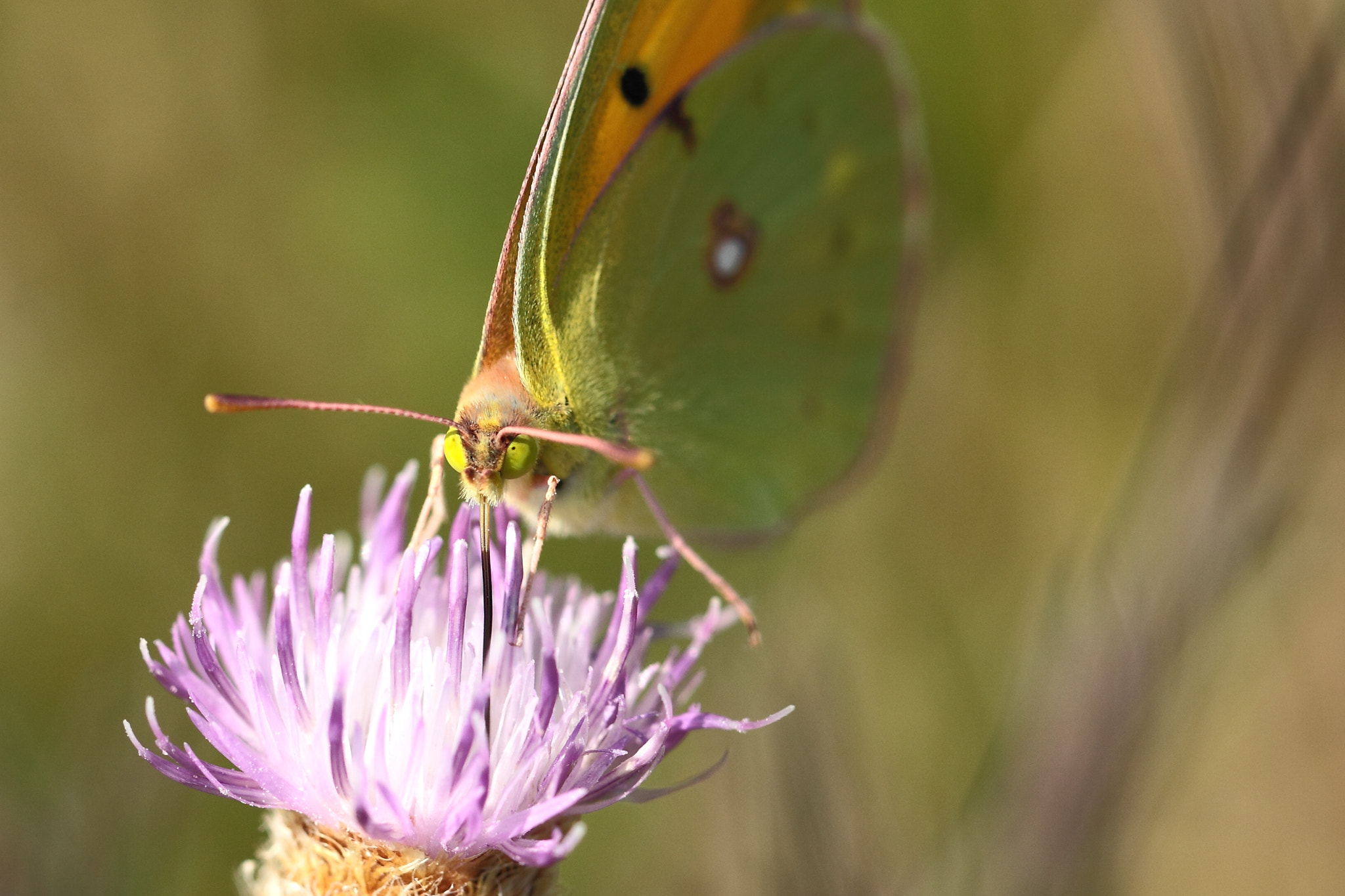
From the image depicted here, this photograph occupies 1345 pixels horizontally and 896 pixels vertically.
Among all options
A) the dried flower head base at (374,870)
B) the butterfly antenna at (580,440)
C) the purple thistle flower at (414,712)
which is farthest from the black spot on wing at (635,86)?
the dried flower head base at (374,870)

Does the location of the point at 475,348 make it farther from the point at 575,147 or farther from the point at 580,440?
the point at 580,440

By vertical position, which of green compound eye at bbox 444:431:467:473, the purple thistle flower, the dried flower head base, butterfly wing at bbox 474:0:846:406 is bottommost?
the dried flower head base

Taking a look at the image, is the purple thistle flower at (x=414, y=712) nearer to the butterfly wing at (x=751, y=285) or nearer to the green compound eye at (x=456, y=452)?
the green compound eye at (x=456, y=452)

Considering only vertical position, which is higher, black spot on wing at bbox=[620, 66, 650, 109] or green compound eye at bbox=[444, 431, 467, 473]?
black spot on wing at bbox=[620, 66, 650, 109]

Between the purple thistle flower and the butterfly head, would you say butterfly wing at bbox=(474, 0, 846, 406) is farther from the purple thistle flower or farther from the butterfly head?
the purple thistle flower

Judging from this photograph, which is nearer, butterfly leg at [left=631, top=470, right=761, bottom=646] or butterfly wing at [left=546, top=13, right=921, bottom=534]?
butterfly leg at [left=631, top=470, right=761, bottom=646]

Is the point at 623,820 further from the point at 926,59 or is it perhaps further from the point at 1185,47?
the point at 926,59

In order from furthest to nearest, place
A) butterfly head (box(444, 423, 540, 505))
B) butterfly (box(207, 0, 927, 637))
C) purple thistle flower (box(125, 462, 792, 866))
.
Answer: butterfly (box(207, 0, 927, 637))
butterfly head (box(444, 423, 540, 505))
purple thistle flower (box(125, 462, 792, 866))

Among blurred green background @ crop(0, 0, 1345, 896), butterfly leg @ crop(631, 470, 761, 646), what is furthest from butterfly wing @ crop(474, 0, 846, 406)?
blurred green background @ crop(0, 0, 1345, 896)
